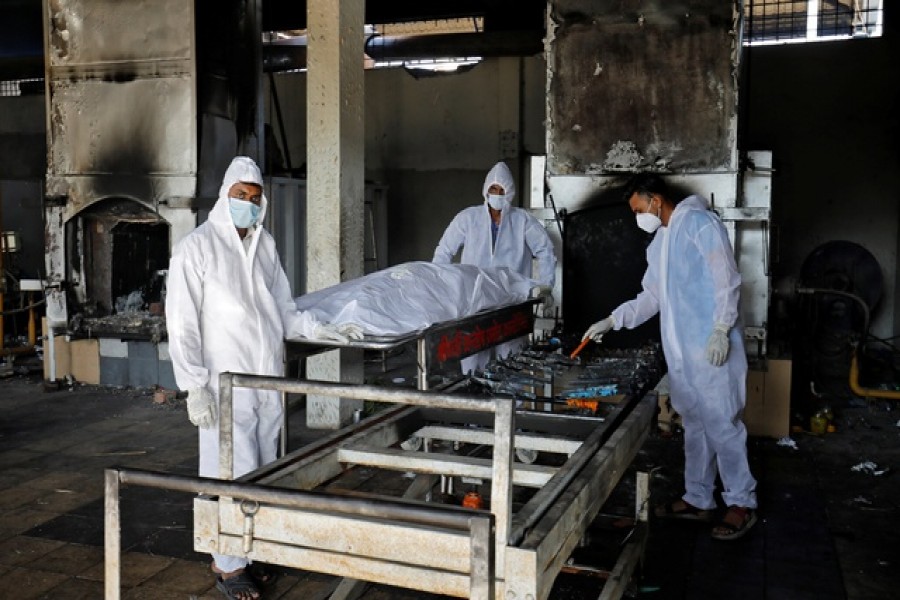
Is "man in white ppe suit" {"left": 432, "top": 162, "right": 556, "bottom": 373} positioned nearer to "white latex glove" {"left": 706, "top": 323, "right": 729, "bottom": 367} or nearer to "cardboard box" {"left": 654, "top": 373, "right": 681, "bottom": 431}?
"cardboard box" {"left": 654, "top": 373, "right": 681, "bottom": 431}

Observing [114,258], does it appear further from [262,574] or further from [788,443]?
[788,443]

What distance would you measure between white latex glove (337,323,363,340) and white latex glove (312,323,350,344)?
1cm

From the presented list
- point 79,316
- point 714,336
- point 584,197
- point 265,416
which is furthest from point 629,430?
point 79,316

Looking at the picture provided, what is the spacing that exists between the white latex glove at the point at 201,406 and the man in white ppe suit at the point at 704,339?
1860 mm

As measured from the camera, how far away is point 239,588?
3.33m

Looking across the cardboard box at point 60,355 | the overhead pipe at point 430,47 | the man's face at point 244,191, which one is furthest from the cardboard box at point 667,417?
the cardboard box at point 60,355

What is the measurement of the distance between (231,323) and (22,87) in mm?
9694

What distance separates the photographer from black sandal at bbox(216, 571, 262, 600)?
3.32 meters

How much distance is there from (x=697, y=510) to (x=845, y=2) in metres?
6.76

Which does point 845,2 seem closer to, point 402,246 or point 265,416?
point 402,246

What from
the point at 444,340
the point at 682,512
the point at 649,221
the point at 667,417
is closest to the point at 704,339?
the point at 649,221

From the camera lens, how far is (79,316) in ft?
23.6

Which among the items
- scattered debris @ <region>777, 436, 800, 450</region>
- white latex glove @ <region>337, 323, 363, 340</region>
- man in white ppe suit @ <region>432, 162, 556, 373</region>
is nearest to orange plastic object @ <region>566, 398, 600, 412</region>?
white latex glove @ <region>337, 323, 363, 340</region>

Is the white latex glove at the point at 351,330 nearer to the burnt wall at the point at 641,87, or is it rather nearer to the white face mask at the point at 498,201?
the white face mask at the point at 498,201
